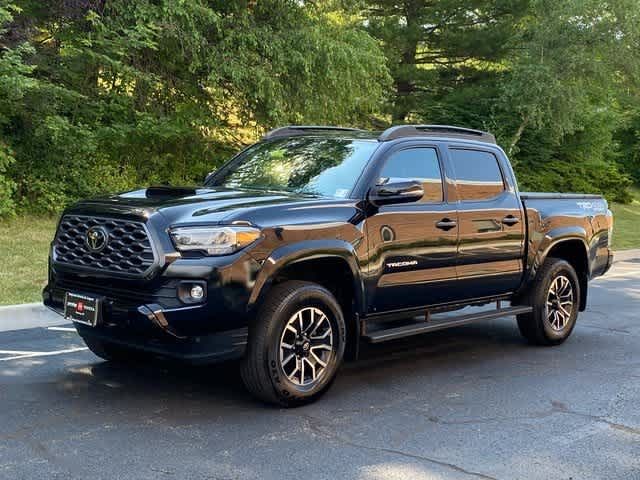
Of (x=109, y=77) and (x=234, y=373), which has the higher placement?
(x=109, y=77)

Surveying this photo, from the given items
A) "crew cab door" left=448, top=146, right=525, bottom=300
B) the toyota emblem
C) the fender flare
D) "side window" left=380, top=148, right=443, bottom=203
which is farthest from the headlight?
"crew cab door" left=448, top=146, right=525, bottom=300

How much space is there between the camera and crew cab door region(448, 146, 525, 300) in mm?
6625

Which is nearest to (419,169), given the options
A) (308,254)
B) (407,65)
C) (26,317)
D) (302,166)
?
(302,166)

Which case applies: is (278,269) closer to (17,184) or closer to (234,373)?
(234,373)

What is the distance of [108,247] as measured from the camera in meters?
5.11

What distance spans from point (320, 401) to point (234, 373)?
96 centimetres

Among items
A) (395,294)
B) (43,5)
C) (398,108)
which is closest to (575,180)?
(398,108)

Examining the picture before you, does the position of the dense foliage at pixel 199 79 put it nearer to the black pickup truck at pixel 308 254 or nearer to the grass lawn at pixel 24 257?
the grass lawn at pixel 24 257

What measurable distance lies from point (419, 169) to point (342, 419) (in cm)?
229

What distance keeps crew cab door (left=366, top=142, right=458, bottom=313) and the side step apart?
172mm

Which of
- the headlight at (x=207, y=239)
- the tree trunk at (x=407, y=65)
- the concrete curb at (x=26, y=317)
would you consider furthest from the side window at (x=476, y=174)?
the tree trunk at (x=407, y=65)

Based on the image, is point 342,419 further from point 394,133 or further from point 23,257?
point 23,257

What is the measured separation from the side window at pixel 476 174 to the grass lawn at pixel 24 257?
198 inches

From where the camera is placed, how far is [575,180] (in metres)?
29.7
